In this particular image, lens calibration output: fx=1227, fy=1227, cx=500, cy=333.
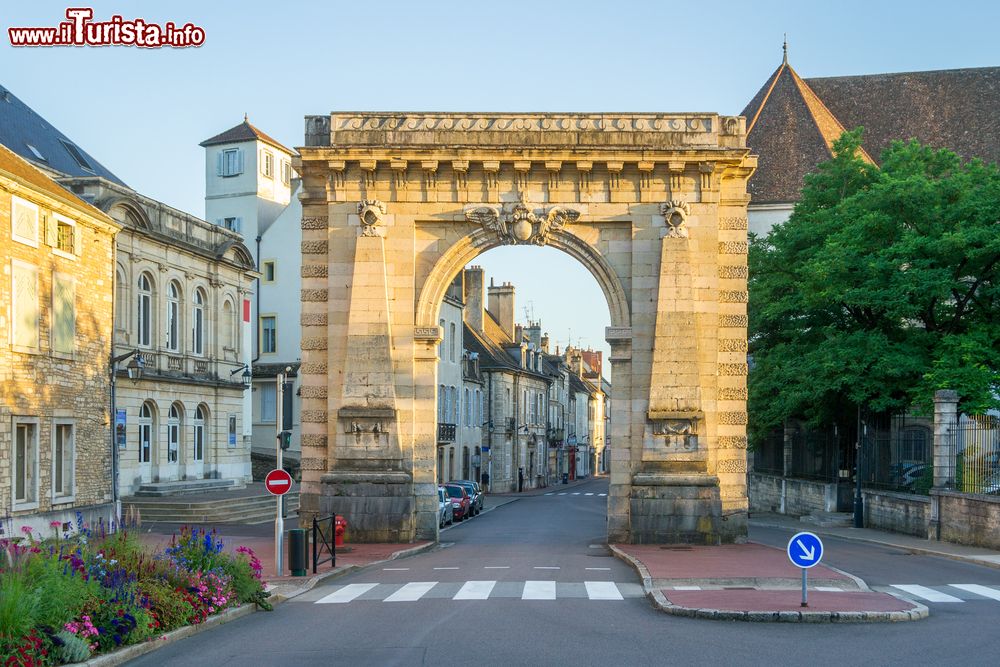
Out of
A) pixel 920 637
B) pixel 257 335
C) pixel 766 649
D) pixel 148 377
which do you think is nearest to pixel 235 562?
pixel 766 649

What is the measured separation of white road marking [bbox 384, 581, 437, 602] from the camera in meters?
16.6

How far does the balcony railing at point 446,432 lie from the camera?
58031mm

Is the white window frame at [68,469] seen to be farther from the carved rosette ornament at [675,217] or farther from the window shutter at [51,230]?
the carved rosette ornament at [675,217]

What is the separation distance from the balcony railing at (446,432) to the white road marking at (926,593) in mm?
40166

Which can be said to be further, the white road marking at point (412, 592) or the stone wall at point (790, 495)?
the stone wall at point (790, 495)

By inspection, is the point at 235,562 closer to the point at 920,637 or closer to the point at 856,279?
the point at 920,637

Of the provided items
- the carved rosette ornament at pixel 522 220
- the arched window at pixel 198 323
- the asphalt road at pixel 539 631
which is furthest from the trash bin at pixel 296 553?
the arched window at pixel 198 323

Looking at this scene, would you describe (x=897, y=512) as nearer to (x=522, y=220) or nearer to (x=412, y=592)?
(x=522, y=220)

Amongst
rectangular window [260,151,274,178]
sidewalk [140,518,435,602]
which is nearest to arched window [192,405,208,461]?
sidewalk [140,518,435,602]

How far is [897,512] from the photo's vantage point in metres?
31.8

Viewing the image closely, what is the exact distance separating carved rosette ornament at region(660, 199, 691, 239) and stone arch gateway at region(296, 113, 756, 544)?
4 centimetres

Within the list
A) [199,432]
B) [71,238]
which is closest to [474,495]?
[199,432]

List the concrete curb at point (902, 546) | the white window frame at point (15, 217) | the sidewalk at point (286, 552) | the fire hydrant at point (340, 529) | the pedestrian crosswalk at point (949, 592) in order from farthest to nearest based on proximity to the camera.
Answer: the white window frame at point (15, 217)
the fire hydrant at point (340, 529)
the concrete curb at point (902, 546)
the sidewalk at point (286, 552)
the pedestrian crosswalk at point (949, 592)

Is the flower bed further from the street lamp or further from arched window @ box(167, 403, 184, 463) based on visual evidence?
the street lamp
